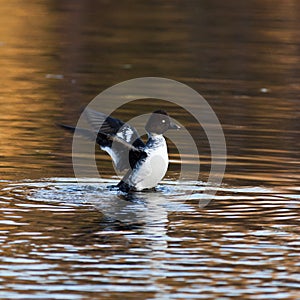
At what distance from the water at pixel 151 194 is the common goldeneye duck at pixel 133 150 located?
0.22m

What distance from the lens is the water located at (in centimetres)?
792

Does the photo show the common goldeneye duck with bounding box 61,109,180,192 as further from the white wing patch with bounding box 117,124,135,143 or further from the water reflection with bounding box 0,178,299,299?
the water reflection with bounding box 0,178,299,299

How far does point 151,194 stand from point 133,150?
0.57m

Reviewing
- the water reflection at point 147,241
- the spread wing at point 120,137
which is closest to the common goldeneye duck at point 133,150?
the spread wing at point 120,137

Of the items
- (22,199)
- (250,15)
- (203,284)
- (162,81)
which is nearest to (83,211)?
(22,199)

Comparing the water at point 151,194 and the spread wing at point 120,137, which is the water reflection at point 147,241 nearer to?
the water at point 151,194

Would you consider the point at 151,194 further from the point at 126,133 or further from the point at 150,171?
the point at 126,133

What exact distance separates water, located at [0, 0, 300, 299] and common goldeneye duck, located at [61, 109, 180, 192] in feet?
0.72

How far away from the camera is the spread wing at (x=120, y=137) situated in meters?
11.4

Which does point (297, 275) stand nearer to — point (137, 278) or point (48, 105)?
point (137, 278)

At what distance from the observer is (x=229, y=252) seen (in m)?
8.69

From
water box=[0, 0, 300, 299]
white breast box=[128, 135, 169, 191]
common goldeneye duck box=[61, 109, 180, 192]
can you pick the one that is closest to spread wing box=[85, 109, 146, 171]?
common goldeneye duck box=[61, 109, 180, 192]

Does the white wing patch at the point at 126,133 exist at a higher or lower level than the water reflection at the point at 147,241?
higher

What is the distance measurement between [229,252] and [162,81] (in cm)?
1172
